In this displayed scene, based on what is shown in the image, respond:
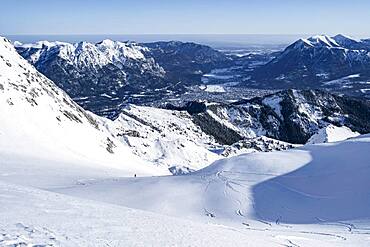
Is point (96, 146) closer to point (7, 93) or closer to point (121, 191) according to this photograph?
point (7, 93)

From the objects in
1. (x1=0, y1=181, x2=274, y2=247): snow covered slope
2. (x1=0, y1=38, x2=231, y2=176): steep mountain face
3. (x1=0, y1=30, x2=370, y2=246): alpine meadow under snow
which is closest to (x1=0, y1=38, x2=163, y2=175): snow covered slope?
(x1=0, y1=38, x2=231, y2=176): steep mountain face

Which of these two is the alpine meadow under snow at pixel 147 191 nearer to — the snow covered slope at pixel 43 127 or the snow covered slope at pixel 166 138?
the snow covered slope at pixel 43 127

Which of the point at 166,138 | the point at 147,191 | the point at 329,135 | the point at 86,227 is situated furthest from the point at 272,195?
the point at 329,135

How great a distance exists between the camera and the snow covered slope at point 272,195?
3108cm

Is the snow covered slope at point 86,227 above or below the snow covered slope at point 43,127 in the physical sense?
above

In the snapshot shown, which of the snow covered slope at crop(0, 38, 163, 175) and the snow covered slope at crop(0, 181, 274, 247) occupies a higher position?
the snow covered slope at crop(0, 181, 274, 247)

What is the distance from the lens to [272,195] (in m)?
37.3

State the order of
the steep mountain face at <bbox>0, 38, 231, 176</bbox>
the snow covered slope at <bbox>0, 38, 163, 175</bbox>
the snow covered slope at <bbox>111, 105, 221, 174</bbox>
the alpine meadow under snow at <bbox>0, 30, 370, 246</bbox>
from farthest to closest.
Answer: the snow covered slope at <bbox>111, 105, 221, 174</bbox>
the steep mountain face at <bbox>0, 38, 231, 176</bbox>
the snow covered slope at <bbox>0, 38, 163, 175</bbox>
the alpine meadow under snow at <bbox>0, 30, 370, 246</bbox>

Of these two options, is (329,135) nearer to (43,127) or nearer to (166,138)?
(166,138)

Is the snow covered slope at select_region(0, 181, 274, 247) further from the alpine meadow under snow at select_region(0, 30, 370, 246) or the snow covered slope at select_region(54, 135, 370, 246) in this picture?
the snow covered slope at select_region(54, 135, 370, 246)

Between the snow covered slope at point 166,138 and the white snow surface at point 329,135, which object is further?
the white snow surface at point 329,135

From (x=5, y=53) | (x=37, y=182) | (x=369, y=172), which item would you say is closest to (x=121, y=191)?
(x=37, y=182)

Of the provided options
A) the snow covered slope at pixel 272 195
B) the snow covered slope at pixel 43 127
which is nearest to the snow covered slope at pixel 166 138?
the snow covered slope at pixel 43 127

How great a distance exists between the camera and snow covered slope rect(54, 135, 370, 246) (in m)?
31.1
